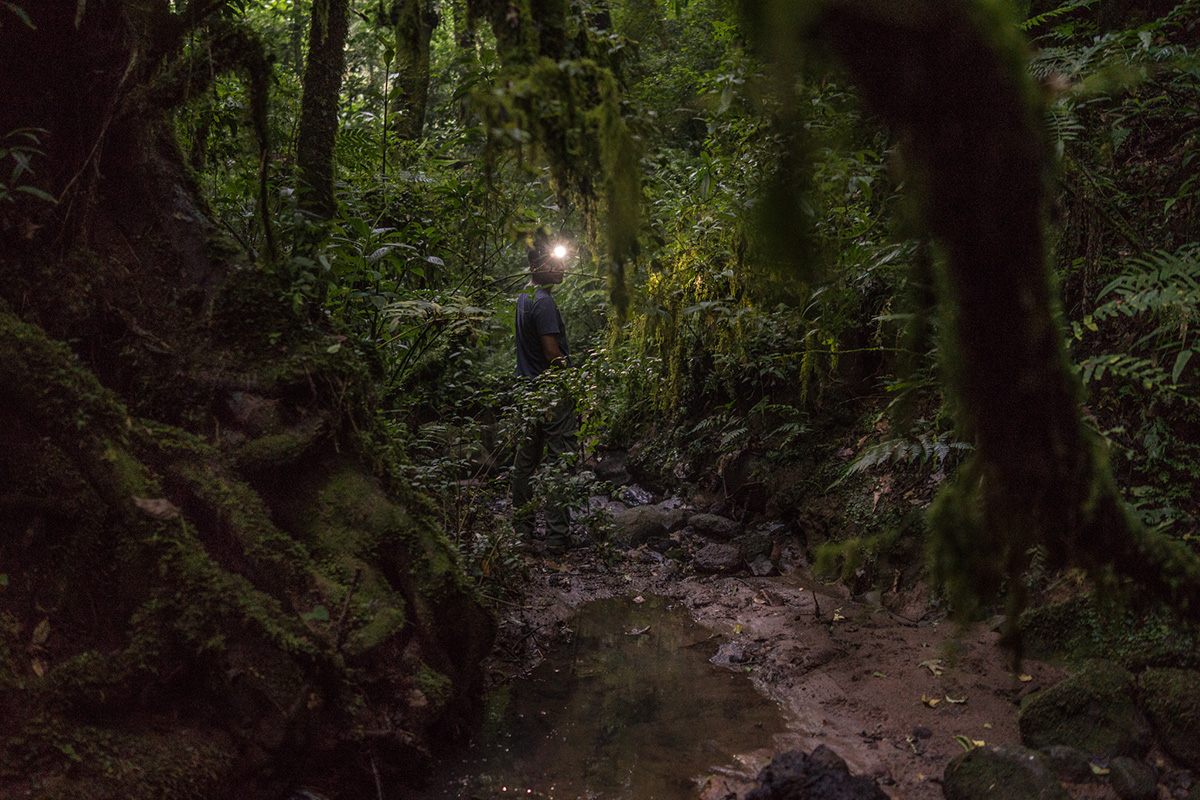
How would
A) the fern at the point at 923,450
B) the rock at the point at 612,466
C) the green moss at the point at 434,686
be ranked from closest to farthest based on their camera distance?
the green moss at the point at 434,686 < the fern at the point at 923,450 < the rock at the point at 612,466

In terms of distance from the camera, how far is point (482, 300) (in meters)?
7.45

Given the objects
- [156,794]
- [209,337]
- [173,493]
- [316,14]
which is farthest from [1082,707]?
[316,14]

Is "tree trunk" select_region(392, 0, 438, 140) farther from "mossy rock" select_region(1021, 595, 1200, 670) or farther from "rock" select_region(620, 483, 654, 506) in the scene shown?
"rock" select_region(620, 483, 654, 506)

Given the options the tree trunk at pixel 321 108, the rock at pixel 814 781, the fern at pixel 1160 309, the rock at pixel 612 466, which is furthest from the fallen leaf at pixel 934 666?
the rock at pixel 612 466

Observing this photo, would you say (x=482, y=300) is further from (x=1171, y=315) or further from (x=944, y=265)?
(x=944, y=265)

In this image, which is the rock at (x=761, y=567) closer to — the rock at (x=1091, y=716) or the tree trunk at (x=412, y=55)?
the rock at (x=1091, y=716)

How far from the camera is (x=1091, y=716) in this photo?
3525 millimetres

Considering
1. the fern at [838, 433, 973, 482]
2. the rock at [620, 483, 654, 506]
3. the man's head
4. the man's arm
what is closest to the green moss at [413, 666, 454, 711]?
the fern at [838, 433, 973, 482]

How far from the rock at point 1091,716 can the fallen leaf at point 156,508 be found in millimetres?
3967

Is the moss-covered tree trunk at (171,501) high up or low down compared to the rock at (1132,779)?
up

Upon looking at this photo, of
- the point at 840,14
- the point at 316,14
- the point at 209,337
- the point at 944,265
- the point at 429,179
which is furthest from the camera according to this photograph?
the point at 429,179

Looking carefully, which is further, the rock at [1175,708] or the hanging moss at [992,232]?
the rock at [1175,708]

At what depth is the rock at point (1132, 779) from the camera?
323cm

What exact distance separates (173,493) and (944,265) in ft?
10.9
